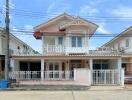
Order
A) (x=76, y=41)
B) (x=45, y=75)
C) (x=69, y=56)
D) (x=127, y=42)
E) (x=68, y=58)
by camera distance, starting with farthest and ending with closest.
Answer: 1. (x=127, y=42)
2. (x=76, y=41)
3. (x=68, y=58)
4. (x=69, y=56)
5. (x=45, y=75)

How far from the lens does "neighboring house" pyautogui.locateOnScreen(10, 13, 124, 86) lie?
30500mm

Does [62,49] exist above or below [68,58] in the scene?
above

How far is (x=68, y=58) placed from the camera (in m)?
33.1

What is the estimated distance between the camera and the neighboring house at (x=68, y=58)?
100 ft

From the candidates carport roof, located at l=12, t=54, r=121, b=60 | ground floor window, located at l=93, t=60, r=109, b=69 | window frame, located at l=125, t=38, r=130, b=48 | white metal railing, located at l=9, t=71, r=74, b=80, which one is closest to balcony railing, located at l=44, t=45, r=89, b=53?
carport roof, located at l=12, t=54, r=121, b=60

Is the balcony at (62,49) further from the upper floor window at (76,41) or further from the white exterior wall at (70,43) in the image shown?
the upper floor window at (76,41)

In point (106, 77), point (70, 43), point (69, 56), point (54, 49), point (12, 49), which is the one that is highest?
point (70, 43)

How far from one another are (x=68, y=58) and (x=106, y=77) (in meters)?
4.81

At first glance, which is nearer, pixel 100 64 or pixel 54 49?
pixel 54 49

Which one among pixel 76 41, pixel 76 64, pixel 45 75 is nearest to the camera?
pixel 45 75

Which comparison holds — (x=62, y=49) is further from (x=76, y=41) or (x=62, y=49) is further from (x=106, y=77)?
(x=106, y=77)

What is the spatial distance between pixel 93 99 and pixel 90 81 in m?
11.2

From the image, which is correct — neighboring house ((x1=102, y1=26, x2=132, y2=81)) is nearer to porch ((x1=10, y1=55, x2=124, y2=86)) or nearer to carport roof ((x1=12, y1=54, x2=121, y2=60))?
porch ((x1=10, y1=55, x2=124, y2=86))

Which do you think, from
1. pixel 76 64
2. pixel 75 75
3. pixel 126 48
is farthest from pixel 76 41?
pixel 126 48
